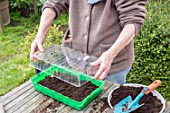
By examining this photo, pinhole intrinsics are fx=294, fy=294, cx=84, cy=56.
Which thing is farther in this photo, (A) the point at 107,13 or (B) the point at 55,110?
(B) the point at 55,110

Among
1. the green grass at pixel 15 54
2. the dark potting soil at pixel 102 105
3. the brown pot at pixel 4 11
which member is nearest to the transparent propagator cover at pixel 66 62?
the dark potting soil at pixel 102 105

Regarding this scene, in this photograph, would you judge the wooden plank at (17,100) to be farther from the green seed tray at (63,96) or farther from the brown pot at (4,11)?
the brown pot at (4,11)

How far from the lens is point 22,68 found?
13.7 feet

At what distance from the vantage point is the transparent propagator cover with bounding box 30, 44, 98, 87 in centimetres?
184

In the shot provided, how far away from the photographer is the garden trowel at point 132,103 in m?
1.75

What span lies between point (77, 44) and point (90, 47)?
0.11 m

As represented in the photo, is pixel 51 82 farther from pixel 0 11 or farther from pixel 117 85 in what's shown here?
pixel 0 11

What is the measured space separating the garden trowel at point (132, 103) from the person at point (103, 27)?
246 mm

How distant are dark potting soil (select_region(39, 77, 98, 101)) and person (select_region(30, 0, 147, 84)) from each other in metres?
0.20

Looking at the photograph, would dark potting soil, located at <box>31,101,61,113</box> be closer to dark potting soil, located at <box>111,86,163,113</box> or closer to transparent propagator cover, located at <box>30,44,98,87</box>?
transparent propagator cover, located at <box>30,44,98,87</box>

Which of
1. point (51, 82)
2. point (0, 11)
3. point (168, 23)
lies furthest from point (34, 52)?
point (0, 11)

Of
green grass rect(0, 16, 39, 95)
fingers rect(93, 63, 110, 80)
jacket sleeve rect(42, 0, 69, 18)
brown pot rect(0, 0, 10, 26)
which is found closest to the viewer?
fingers rect(93, 63, 110, 80)

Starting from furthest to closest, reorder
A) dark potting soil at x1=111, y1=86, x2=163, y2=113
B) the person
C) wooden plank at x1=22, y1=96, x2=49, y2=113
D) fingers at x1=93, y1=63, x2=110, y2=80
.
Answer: wooden plank at x1=22, y1=96, x2=49, y2=113
dark potting soil at x1=111, y1=86, x2=163, y2=113
the person
fingers at x1=93, y1=63, x2=110, y2=80

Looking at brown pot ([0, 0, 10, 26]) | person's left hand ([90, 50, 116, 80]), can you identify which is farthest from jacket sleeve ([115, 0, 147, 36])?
brown pot ([0, 0, 10, 26])
